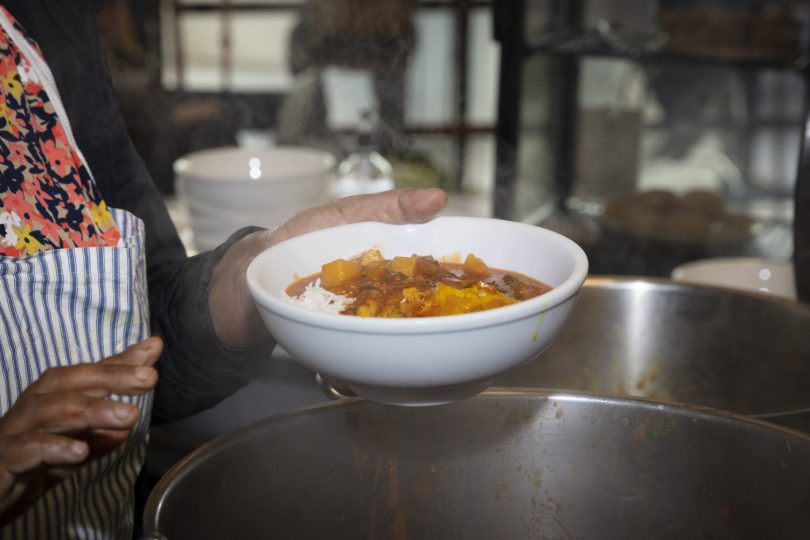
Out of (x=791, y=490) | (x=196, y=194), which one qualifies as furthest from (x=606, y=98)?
(x=791, y=490)

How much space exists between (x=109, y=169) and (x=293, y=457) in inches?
21.5

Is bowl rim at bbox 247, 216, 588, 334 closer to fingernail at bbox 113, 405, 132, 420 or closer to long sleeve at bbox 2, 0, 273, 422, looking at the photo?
fingernail at bbox 113, 405, 132, 420

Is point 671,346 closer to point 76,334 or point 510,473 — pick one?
point 510,473

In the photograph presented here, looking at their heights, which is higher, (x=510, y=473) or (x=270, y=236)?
(x=270, y=236)

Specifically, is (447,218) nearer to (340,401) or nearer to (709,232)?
(340,401)

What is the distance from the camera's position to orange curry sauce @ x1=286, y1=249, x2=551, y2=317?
72 cm

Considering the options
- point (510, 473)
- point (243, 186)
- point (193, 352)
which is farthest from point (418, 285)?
point (243, 186)

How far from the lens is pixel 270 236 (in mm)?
1001

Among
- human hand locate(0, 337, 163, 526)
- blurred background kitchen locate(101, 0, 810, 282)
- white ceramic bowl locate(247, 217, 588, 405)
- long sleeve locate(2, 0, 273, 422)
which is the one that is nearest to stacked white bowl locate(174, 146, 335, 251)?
blurred background kitchen locate(101, 0, 810, 282)

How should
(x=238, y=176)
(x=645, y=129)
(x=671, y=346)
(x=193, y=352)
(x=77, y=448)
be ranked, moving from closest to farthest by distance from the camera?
(x=77, y=448) → (x=193, y=352) → (x=671, y=346) → (x=238, y=176) → (x=645, y=129)

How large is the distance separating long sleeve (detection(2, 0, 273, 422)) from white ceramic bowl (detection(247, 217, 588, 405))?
0.30 metres

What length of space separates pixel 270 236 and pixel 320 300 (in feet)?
0.88

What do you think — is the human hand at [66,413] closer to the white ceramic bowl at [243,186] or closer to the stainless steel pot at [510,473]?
the stainless steel pot at [510,473]

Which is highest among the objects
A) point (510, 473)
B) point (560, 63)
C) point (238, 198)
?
point (560, 63)
